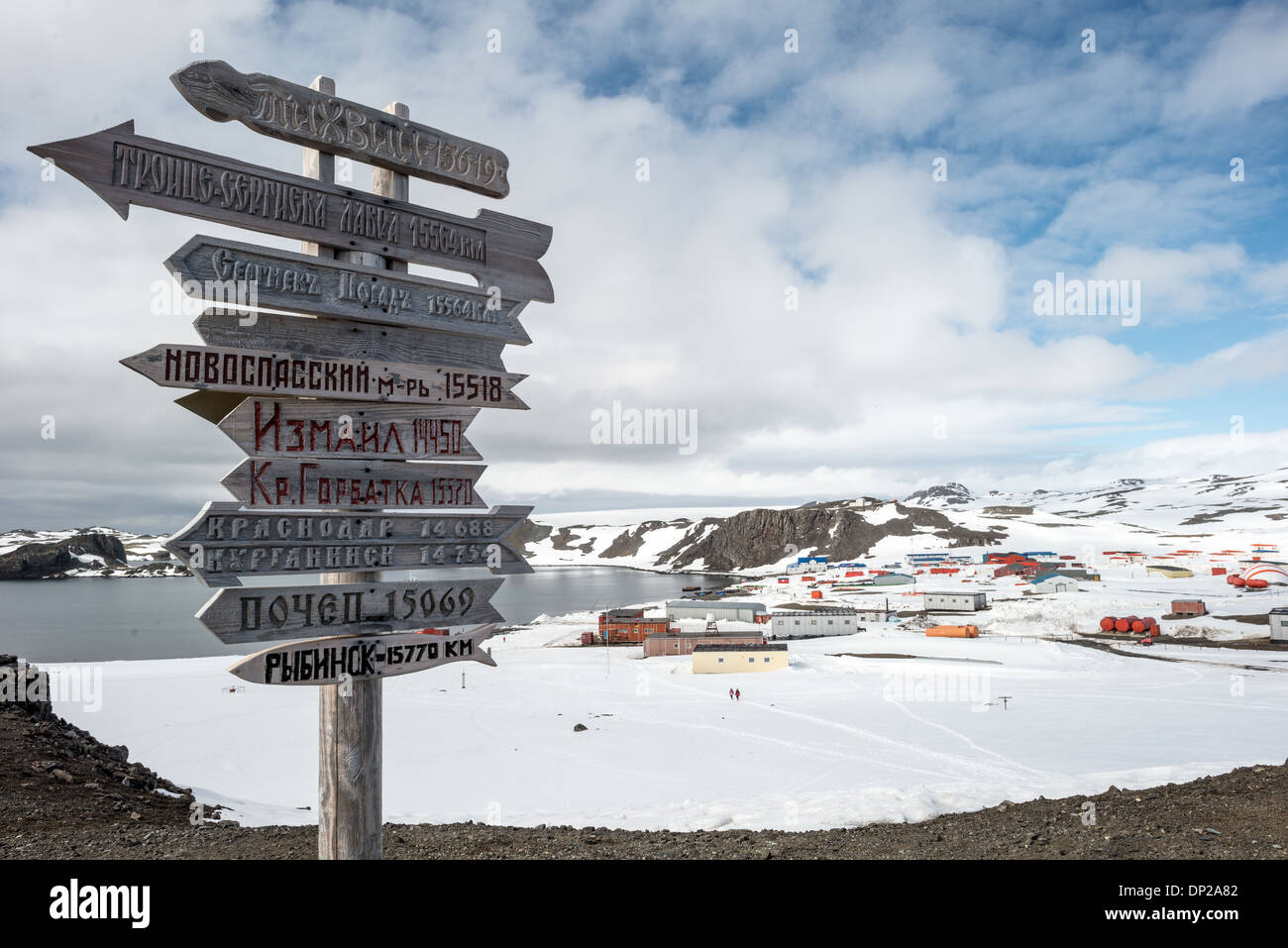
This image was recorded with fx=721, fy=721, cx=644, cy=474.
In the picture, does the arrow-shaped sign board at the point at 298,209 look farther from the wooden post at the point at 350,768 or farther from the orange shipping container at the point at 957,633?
the orange shipping container at the point at 957,633

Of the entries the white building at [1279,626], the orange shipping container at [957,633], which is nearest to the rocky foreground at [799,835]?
the orange shipping container at [957,633]

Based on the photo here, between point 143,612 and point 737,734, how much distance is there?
119 meters

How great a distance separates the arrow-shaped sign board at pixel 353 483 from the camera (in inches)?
190

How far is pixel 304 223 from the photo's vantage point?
5.11 m

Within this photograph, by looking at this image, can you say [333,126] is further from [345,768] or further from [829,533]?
[829,533]

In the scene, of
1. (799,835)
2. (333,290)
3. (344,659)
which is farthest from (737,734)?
(333,290)

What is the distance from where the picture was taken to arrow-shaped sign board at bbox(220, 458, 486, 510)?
4.82m

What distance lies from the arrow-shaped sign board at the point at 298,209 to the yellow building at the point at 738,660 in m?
43.9

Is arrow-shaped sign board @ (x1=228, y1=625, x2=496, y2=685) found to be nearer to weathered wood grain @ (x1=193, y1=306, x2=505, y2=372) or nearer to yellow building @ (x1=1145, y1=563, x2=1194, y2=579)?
weathered wood grain @ (x1=193, y1=306, x2=505, y2=372)

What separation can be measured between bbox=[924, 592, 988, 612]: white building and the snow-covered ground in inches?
888
